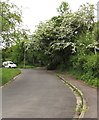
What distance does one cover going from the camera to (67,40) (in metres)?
27.1

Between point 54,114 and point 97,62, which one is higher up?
point 97,62

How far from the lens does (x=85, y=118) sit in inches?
243

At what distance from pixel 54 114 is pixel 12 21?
10.5 meters

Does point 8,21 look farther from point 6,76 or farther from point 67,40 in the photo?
point 67,40

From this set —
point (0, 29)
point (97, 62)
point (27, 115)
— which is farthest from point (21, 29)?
point (27, 115)

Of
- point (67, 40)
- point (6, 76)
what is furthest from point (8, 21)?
point (67, 40)

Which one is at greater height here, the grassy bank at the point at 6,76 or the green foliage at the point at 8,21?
the green foliage at the point at 8,21

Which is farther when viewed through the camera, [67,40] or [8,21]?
[67,40]

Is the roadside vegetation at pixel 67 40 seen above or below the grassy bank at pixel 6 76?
above

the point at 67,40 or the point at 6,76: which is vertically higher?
the point at 67,40

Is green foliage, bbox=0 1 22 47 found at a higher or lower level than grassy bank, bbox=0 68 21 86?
higher

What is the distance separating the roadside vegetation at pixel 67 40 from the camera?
15555mm

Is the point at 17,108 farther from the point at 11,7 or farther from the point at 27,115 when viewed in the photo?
the point at 11,7

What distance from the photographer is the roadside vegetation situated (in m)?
15.6
